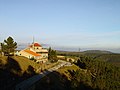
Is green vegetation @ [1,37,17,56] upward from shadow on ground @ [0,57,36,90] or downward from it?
upward

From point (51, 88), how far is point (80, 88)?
9715 mm

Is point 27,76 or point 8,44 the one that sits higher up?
point 8,44

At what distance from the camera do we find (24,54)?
327 ft

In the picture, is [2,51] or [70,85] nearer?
[70,85]

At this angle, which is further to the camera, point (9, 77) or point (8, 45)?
point (8, 45)

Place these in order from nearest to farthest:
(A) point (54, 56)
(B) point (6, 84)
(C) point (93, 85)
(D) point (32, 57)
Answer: (B) point (6, 84) → (C) point (93, 85) → (D) point (32, 57) → (A) point (54, 56)

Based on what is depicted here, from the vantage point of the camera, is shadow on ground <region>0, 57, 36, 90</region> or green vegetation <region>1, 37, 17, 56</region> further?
green vegetation <region>1, 37, 17, 56</region>

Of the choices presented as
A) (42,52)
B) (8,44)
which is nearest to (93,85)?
(8,44)

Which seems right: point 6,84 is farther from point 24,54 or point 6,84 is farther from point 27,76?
point 24,54

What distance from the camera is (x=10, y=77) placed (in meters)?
49.3

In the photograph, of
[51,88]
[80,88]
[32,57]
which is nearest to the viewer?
[51,88]

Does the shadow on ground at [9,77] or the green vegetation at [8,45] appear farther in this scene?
the green vegetation at [8,45]

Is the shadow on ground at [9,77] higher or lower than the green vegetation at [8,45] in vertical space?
lower

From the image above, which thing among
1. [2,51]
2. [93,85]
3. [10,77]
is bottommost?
[93,85]
